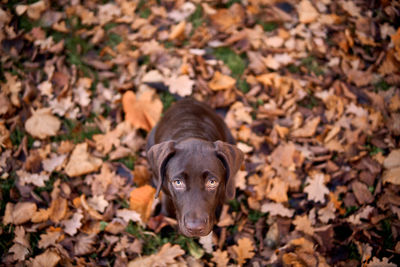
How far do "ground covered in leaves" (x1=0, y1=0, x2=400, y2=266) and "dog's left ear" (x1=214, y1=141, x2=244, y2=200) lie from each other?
894 mm

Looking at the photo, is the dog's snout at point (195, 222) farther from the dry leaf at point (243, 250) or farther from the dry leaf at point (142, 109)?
the dry leaf at point (142, 109)

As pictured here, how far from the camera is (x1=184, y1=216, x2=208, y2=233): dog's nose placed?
2.68m

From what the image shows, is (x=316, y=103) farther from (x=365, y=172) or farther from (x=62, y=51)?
(x=62, y=51)

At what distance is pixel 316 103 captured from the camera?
4566 millimetres

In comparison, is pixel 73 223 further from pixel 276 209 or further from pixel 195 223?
pixel 276 209

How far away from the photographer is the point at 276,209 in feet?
12.3

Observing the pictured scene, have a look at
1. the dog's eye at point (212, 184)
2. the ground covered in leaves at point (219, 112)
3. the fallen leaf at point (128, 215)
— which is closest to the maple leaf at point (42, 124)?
the ground covered in leaves at point (219, 112)

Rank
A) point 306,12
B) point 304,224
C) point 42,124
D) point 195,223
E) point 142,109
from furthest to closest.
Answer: point 306,12
point 142,109
point 42,124
point 304,224
point 195,223

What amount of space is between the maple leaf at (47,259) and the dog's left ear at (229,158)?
196 cm

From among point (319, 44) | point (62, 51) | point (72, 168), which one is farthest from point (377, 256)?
point (62, 51)

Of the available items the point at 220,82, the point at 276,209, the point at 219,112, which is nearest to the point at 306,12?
the point at 220,82

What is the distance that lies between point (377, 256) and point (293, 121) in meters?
1.87

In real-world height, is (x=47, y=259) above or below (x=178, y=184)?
below

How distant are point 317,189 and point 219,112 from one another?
165 centimetres
